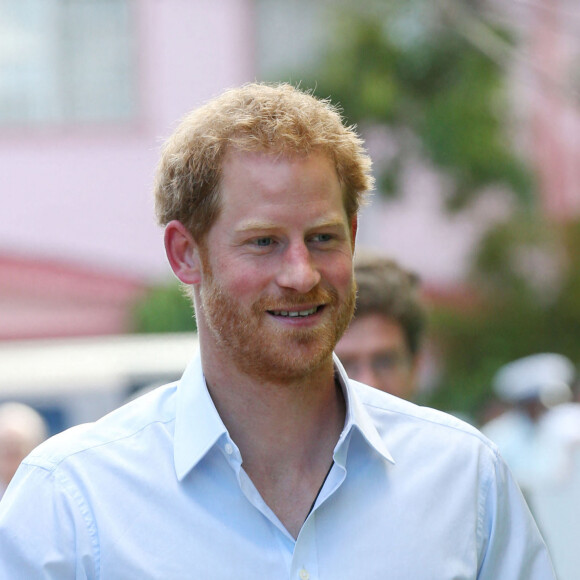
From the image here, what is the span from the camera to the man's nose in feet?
6.96

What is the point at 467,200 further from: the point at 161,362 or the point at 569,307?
the point at 161,362

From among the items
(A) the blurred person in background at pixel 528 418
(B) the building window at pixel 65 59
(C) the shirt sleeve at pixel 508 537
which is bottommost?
(A) the blurred person in background at pixel 528 418

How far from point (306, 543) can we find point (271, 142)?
2.28 ft

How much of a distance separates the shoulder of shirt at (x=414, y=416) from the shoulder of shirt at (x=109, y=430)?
38 centimetres

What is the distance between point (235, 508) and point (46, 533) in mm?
320

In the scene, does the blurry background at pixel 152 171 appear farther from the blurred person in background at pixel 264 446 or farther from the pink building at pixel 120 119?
the blurred person in background at pixel 264 446

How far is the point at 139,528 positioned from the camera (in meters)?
2.06

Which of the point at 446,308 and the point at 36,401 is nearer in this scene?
the point at 36,401

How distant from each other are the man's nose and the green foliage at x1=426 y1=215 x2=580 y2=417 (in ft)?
37.2

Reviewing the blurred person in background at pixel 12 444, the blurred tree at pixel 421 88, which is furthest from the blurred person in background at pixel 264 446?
the blurred tree at pixel 421 88

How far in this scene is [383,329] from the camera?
11.5ft

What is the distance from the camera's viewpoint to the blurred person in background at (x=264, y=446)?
2059mm

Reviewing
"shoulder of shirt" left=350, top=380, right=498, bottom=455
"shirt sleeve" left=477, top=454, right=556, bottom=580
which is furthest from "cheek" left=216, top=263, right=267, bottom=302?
"shirt sleeve" left=477, top=454, right=556, bottom=580

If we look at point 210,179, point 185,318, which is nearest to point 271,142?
point 210,179
